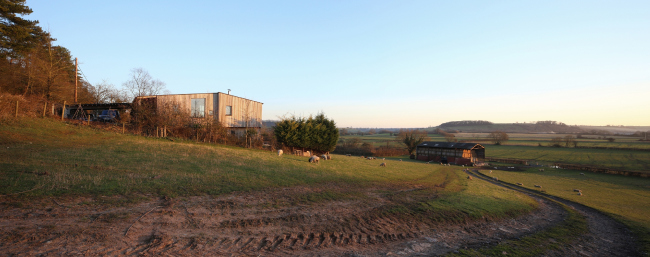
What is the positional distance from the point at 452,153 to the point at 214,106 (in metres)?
39.3

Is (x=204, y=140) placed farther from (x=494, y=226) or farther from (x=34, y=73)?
(x=494, y=226)

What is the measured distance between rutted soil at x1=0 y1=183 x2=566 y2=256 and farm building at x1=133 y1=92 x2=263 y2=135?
23861mm

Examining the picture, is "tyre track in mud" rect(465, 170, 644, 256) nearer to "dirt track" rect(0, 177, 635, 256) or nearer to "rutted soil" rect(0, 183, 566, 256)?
"dirt track" rect(0, 177, 635, 256)

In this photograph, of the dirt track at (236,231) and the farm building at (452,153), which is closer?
the dirt track at (236,231)

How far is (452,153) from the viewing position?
49.8 metres

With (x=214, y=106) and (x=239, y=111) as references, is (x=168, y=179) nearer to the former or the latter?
(x=214, y=106)

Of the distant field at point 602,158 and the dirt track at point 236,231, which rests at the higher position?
the dirt track at point 236,231

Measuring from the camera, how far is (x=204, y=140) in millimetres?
29484

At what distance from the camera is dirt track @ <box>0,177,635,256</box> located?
566cm

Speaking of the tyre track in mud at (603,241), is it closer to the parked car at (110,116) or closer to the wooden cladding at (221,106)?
the wooden cladding at (221,106)

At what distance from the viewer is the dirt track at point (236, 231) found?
5.66m

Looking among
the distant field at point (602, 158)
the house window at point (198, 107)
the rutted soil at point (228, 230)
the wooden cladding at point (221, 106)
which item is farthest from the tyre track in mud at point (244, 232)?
the distant field at point (602, 158)

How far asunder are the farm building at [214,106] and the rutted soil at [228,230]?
23861 millimetres

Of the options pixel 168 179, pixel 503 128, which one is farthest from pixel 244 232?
pixel 503 128
